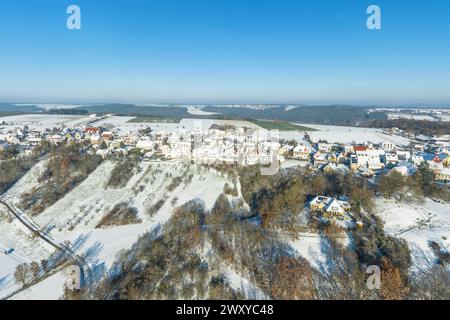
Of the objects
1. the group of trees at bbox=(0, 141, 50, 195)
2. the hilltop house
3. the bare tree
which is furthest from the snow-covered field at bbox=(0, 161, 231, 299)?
the hilltop house

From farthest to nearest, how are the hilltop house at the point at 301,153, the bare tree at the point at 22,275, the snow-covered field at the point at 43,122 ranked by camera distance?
the snow-covered field at the point at 43,122
the hilltop house at the point at 301,153
the bare tree at the point at 22,275

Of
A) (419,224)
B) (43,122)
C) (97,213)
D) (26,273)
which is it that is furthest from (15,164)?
(43,122)

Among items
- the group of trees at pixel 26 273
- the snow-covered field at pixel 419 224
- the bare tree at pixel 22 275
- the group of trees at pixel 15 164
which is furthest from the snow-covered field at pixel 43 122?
the snow-covered field at pixel 419 224

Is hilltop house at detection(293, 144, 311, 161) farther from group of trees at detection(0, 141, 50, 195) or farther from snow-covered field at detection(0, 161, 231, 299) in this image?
group of trees at detection(0, 141, 50, 195)

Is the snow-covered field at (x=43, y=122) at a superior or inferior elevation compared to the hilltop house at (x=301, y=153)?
superior

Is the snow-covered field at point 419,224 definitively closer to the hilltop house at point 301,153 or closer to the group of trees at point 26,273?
the hilltop house at point 301,153

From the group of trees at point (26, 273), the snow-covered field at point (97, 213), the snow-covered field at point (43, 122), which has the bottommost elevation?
the group of trees at point (26, 273)

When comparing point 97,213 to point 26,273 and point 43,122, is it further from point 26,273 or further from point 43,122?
point 43,122
